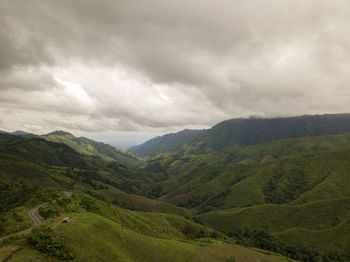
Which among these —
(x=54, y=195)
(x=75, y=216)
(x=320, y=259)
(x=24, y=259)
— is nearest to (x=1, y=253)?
(x=24, y=259)

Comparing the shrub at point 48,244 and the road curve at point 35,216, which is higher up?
the shrub at point 48,244

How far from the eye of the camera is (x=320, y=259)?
189m

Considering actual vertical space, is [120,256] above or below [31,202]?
below

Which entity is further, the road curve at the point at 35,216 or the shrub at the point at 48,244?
the road curve at the point at 35,216

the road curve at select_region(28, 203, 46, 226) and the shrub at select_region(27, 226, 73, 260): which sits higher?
the shrub at select_region(27, 226, 73, 260)

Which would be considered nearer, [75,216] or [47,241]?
[47,241]

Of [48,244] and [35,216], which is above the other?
[48,244]

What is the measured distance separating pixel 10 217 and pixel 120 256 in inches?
1947

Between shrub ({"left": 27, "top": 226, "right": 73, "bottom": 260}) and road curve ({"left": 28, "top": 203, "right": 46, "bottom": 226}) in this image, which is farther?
road curve ({"left": 28, "top": 203, "right": 46, "bottom": 226})

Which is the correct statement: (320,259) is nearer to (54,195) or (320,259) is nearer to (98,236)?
(98,236)

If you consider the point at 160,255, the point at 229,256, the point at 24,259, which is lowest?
the point at 229,256

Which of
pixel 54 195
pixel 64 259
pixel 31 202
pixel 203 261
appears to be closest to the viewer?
pixel 64 259

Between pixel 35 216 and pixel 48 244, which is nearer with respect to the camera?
pixel 48 244

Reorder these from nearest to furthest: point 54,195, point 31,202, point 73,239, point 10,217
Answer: point 73,239
point 10,217
point 31,202
point 54,195
